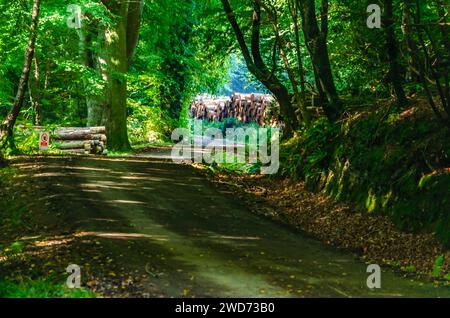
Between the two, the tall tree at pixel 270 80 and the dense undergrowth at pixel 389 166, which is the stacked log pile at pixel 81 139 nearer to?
the tall tree at pixel 270 80

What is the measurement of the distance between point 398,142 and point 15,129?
14.1m

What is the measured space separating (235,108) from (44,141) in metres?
20.8

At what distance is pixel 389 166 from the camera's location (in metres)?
13.4

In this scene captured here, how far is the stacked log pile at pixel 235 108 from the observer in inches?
1506

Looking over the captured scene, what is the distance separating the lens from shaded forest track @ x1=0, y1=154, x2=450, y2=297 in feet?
27.2

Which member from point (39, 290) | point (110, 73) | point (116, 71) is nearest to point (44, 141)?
point (110, 73)

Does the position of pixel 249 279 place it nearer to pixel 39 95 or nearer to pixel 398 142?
pixel 398 142

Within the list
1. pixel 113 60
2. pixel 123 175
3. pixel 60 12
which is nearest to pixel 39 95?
pixel 113 60

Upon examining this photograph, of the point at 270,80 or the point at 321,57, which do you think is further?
the point at 270,80

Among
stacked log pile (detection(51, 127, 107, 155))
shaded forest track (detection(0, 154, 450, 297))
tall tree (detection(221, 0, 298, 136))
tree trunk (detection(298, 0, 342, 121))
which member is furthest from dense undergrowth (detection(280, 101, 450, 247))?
stacked log pile (detection(51, 127, 107, 155))

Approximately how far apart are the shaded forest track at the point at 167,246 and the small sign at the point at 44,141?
6.80m

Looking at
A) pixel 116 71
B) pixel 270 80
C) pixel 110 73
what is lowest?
pixel 270 80

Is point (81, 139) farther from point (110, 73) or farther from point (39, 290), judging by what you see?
point (39, 290)

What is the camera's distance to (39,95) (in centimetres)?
2783
